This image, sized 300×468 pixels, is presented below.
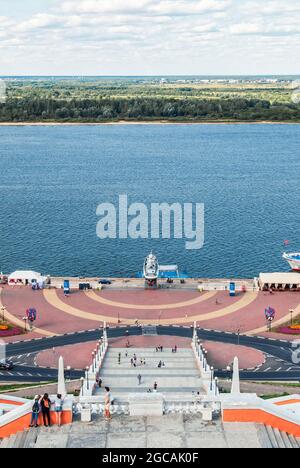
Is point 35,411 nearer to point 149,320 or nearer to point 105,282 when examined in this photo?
point 149,320

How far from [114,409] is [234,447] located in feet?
21.5

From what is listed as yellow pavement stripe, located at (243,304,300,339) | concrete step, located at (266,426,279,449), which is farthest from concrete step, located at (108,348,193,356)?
concrete step, located at (266,426,279,449)

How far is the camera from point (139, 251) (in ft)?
411

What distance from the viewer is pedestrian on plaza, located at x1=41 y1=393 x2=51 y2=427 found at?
110ft

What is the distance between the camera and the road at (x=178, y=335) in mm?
69062

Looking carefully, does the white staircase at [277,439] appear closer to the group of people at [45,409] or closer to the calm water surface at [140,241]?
the group of people at [45,409]

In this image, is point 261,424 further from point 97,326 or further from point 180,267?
point 180,267

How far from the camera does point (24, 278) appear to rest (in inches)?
4001

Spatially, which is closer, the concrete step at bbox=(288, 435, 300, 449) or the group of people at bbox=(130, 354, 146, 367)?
the concrete step at bbox=(288, 435, 300, 449)

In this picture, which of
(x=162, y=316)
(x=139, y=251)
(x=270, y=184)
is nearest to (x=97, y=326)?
(x=162, y=316)

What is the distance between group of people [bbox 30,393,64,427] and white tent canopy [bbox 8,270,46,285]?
2669 inches

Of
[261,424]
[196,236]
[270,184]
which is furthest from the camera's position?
[270,184]

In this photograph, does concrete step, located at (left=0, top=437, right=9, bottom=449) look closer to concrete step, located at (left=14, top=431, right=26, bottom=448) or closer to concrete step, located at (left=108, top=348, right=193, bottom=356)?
concrete step, located at (left=14, top=431, right=26, bottom=448)

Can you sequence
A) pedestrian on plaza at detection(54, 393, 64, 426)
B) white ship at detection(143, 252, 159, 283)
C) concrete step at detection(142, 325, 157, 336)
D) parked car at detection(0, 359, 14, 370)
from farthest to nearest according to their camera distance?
white ship at detection(143, 252, 159, 283), concrete step at detection(142, 325, 157, 336), parked car at detection(0, 359, 14, 370), pedestrian on plaza at detection(54, 393, 64, 426)
